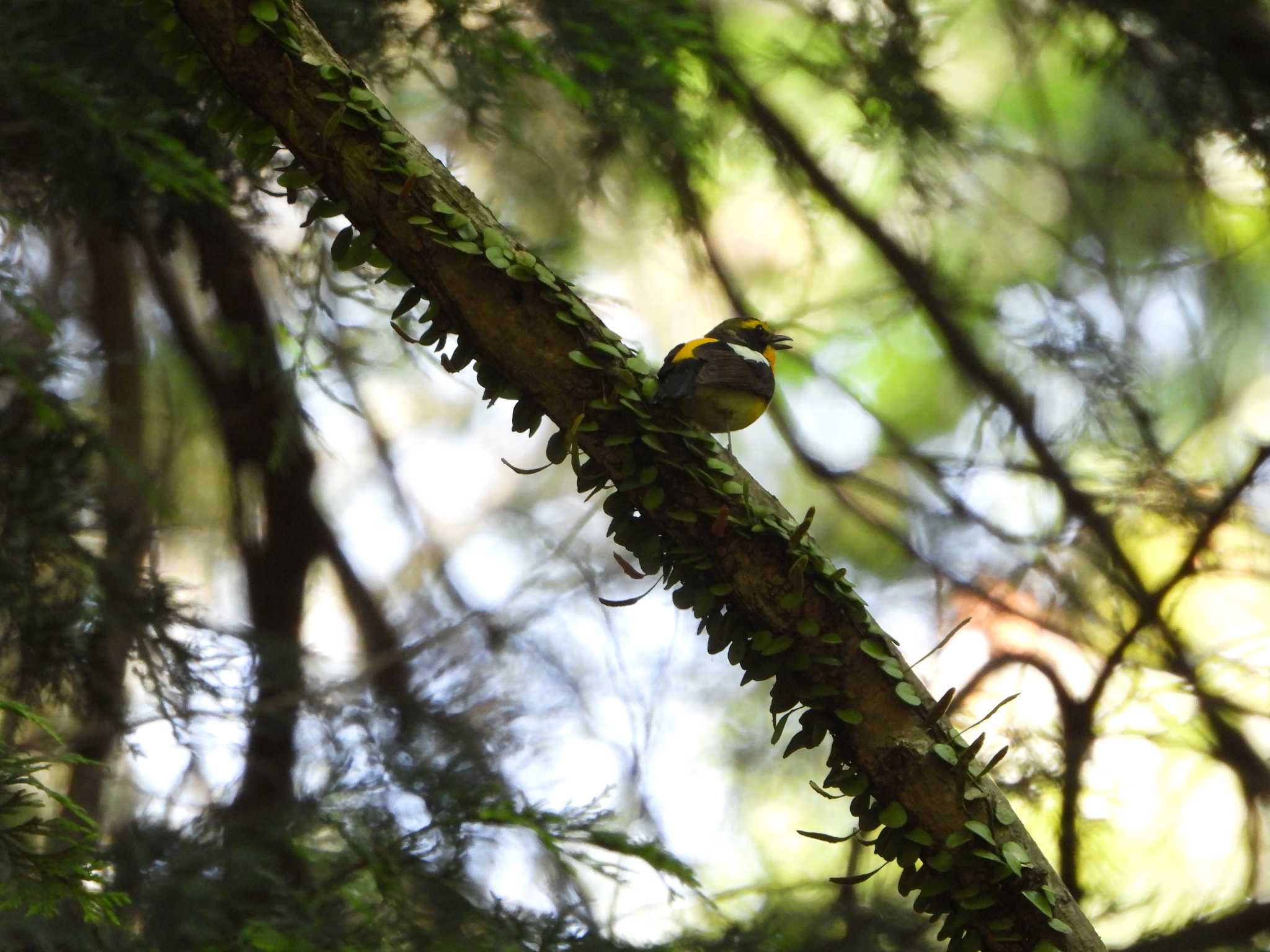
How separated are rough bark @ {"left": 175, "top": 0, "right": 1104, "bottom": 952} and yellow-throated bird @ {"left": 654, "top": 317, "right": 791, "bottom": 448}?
5 centimetres

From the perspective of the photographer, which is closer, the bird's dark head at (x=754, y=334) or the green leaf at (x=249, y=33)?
the green leaf at (x=249, y=33)

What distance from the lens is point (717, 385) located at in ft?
5.05

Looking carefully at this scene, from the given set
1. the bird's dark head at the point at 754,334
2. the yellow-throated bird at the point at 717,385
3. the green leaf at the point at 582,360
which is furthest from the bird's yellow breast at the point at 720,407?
the bird's dark head at the point at 754,334

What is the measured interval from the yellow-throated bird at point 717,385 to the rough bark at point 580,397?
0.05 metres

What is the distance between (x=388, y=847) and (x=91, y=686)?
2.55 feet

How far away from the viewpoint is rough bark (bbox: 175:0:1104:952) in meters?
1.41

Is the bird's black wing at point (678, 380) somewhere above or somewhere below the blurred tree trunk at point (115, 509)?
below

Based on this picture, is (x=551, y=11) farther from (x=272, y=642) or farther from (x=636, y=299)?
(x=272, y=642)

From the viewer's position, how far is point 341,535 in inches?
146

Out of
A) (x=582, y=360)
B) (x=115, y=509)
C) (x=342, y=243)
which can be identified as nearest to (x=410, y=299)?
(x=342, y=243)

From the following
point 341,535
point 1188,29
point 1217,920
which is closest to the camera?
point 1217,920

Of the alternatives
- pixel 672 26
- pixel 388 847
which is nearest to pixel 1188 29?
pixel 672 26

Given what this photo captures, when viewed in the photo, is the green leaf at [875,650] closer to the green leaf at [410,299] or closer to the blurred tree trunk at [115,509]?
the green leaf at [410,299]

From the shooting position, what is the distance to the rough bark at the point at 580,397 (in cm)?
141
